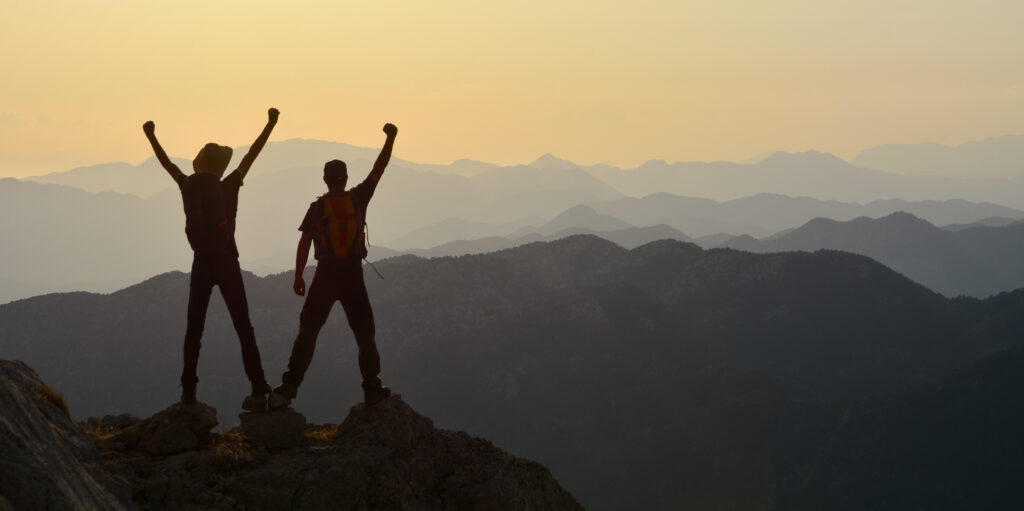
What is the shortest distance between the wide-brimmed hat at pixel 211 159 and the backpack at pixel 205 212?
0.68ft

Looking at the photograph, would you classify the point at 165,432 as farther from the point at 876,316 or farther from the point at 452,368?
the point at 876,316

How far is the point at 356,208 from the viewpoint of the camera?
10914mm

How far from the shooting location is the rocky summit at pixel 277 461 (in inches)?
345

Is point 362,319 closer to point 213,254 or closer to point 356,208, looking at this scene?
point 356,208

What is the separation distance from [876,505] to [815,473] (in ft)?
23.6

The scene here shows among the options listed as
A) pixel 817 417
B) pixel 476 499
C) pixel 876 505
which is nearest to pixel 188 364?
pixel 476 499

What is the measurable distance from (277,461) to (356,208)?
10.8ft

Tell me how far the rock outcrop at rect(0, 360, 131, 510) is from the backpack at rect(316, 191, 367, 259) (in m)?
3.56

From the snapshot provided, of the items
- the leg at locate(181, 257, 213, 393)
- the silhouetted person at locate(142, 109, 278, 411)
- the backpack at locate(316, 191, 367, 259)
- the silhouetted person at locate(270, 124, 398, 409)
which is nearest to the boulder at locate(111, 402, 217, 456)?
the silhouetted person at locate(142, 109, 278, 411)

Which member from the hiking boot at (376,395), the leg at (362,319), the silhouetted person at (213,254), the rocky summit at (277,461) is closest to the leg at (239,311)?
the silhouetted person at (213,254)

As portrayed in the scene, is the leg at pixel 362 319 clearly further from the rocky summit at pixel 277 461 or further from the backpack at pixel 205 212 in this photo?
the backpack at pixel 205 212

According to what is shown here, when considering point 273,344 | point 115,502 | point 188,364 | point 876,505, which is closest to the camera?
point 115,502

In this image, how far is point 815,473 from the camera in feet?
250

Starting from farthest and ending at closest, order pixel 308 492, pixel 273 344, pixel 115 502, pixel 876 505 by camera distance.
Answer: pixel 273 344 < pixel 876 505 < pixel 308 492 < pixel 115 502
